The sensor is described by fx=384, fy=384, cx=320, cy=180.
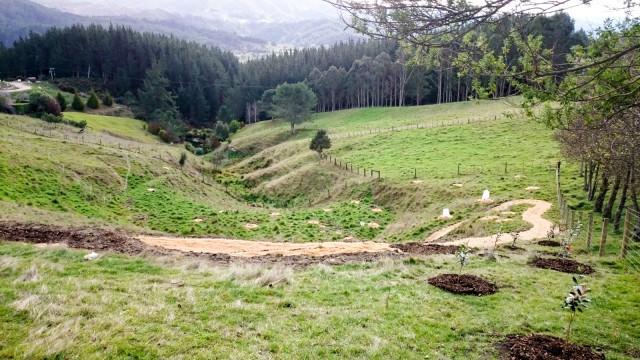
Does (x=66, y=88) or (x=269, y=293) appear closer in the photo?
(x=269, y=293)

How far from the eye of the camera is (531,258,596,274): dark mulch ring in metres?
13.3

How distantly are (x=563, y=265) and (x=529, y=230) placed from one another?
8.50 m

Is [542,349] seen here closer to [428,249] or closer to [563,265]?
[563,265]

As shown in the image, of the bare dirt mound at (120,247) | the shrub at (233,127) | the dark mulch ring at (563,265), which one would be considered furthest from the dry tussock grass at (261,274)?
the shrub at (233,127)

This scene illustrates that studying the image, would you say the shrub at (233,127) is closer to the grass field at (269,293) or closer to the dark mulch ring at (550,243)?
the grass field at (269,293)

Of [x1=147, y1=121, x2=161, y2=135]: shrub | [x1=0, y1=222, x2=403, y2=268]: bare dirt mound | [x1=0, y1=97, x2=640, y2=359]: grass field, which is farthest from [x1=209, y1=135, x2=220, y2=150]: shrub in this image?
[x1=0, y1=222, x2=403, y2=268]: bare dirt mound

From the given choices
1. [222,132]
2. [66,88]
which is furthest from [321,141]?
[66,88]

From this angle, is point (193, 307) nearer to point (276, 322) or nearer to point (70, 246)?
point (276, 322)

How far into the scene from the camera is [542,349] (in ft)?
25.5

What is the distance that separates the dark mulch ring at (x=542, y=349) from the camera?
7.51m

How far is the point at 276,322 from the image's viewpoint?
9211mm

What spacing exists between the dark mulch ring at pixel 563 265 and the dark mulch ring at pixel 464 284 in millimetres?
3437

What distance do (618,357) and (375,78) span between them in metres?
104

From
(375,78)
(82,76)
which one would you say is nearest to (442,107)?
(375,78)
